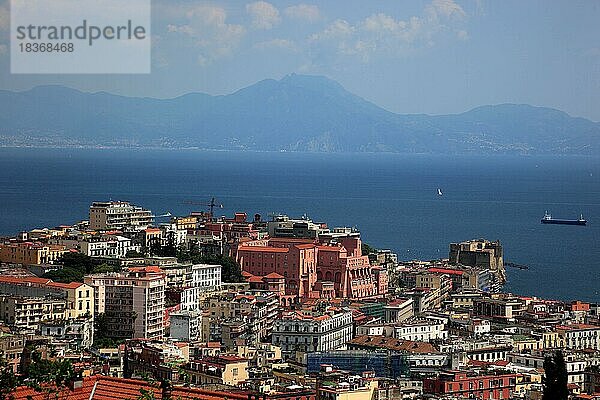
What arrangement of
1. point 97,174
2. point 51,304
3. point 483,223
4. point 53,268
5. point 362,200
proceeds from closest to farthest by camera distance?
1. point 51,304
2. point 53,268
3. point 483,223
4. point 362,200
5. point 97,174

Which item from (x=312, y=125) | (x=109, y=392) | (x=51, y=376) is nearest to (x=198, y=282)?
(x=109, y=392)

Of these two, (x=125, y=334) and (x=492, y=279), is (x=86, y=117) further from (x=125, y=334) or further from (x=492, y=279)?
(x=125, y=334)

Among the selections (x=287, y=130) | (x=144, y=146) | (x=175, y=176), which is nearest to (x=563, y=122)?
(x=287, y=130)

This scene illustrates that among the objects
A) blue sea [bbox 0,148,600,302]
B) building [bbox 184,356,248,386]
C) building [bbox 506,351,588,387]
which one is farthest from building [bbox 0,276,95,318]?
blue sea [bbox 0,148,600,302]

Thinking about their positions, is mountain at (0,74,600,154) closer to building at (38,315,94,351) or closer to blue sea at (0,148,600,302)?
blue sea at (0,148,600,302)

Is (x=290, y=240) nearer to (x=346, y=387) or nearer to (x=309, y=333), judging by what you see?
(x=309, y=333)

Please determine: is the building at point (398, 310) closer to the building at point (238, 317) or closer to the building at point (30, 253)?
the building at point (238, 317)

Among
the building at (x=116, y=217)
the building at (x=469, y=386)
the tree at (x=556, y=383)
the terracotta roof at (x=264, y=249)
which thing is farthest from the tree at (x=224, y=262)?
the tree at (x=556, y=383)
